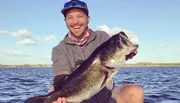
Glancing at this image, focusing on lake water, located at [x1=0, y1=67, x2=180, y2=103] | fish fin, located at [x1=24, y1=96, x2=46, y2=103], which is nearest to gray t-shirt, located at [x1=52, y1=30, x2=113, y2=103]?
fish fin, located at [x1=24, y1=96, x2=46, y2=103]

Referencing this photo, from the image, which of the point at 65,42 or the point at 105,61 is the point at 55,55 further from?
the point at 105,61

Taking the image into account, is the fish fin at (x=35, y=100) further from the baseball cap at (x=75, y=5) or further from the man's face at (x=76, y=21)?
the baseball cap at (x=75, y=5)

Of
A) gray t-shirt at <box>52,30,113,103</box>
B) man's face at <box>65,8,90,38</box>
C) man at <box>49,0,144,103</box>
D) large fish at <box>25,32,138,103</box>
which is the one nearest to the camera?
large fish at <box>25,32,138,103</box>

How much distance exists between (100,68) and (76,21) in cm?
188

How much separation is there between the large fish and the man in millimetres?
787

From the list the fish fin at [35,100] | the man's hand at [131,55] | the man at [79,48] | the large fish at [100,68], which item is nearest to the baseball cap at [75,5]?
the man at [79,48]

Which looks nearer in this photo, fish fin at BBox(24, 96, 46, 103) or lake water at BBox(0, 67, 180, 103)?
fish fin at BBox(24, 96, 46, 103)

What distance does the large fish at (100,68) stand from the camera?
4820mm

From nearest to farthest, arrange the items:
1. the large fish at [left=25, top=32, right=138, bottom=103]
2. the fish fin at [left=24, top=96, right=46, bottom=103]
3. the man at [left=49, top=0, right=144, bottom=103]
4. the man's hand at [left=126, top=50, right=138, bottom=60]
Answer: the large fish at [left=25, top=32, right=138, bottom=103], the man's hand at [left=126, top=50, right=138, bottom=60], the fish fin at [left=24, top=96, right=46, bottom=103], the man at [left=49, top=0, right=144, bottom=103]

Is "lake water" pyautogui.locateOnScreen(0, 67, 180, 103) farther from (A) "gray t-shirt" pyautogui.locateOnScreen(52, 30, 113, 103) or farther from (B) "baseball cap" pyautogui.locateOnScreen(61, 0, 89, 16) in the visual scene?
(B) "baseball cap" pyautogui.locateOnScreen(61, 0, 89, 16)

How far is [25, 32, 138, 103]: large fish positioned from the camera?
15.8ft

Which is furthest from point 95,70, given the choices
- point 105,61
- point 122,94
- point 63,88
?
point 122,94

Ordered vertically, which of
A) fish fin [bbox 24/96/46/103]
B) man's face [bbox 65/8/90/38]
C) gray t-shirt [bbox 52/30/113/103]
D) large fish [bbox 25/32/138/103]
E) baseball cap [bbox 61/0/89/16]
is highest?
baseball cap [bbox 61/0/89/16]

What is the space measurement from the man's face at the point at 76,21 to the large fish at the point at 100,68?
148 cm
